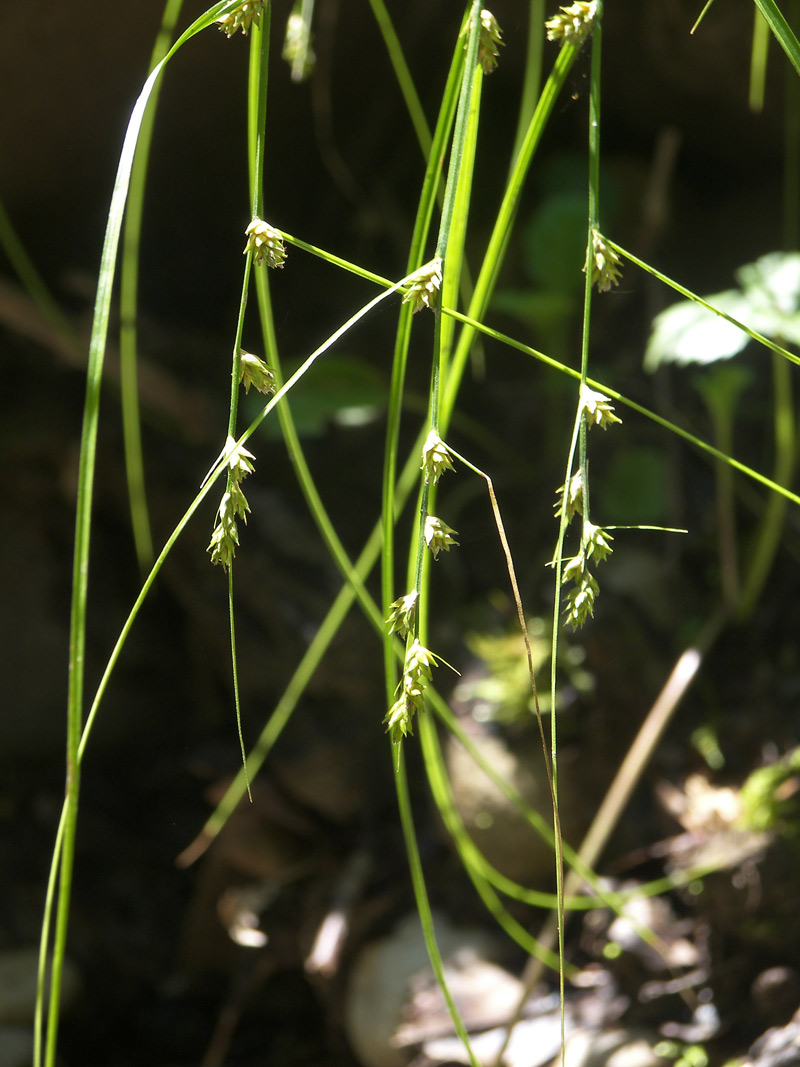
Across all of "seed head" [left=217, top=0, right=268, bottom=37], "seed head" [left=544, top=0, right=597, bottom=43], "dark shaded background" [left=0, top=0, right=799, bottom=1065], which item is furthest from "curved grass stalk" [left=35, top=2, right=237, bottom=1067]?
"dark shaded background" [left=0, top=0, right=799, bottom=1065]

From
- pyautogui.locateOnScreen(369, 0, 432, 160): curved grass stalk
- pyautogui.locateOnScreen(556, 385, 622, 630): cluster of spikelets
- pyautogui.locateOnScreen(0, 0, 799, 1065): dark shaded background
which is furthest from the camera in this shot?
pyautogui.locateOnScreen(0, 0, 799, 1065): dark shaded background

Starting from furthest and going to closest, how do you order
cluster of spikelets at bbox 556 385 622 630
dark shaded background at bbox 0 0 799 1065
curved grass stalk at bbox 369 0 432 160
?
dark shaded background at bbox 0 0 799 1065, curved grass stalk at bbox 369 0 432 160, cluster of spikelets at bbox 556 385 622 630

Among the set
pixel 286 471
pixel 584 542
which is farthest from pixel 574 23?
pixel 286 471

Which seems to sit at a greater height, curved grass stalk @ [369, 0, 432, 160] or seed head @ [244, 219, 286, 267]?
curved grass stalk @ [369, 0, 432, 160]

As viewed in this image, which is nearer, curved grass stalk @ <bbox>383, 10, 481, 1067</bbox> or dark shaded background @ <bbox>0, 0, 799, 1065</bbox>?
curved grass stalk @ <bbox>383, 10, 481, 1067</bbox>

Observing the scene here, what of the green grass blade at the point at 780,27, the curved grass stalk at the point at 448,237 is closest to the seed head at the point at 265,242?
the curved grass stalk at the point at 448,237

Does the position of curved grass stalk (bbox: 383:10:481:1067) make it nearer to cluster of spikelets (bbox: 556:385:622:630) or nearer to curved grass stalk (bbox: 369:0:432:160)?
cluster of spikelets (bbox: 556:385:622:630)

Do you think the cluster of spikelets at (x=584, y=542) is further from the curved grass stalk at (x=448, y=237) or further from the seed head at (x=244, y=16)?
the seed head at (x=244, y=16)

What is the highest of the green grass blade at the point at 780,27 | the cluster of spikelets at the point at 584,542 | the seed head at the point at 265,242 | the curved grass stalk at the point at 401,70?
the curved grass stalk at the point at 401,70

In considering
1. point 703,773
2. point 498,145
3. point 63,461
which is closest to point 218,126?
point 498,145

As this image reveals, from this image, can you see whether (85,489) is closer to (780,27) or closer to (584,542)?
(584,542)
